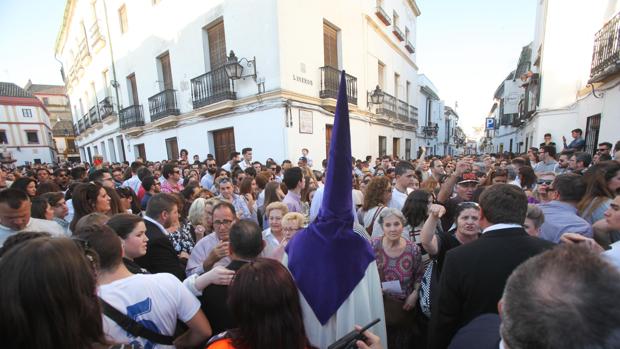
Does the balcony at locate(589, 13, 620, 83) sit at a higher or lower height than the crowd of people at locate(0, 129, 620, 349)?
Answer: higher

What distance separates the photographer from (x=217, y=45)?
30.1 ft

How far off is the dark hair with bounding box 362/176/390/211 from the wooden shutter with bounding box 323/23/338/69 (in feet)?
25.0

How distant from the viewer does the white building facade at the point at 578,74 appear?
719 cm

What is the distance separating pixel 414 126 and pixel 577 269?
63.8 ft

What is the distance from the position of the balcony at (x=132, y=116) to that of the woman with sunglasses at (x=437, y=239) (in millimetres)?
14507

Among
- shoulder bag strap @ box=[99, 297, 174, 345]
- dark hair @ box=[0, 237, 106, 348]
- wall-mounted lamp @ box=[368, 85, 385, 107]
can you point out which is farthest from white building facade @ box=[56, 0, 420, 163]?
dark hair @ box=[0, 237, 106, 348]

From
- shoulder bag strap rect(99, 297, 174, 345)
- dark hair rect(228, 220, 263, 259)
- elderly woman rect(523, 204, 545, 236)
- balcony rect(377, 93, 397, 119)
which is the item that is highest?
balcony rect(377, 93, 397, 119)

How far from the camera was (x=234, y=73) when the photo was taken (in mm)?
8055

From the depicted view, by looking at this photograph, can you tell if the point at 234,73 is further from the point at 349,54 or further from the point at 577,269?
the point at 577,269

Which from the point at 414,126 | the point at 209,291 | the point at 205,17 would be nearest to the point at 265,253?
the point at 209,291

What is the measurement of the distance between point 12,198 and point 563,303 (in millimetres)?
3792

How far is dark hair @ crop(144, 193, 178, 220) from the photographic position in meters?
2.58

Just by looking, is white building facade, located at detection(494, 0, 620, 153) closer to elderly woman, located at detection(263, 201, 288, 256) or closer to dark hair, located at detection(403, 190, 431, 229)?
dark hair, located at detection(403, 190, 431, 229)

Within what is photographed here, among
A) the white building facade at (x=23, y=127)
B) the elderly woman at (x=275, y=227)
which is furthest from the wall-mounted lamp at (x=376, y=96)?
the white building facade at (x=23, y=127)
